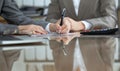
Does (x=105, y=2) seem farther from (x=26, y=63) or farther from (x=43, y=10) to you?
(x=43, y=10)

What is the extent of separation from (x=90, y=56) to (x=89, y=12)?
121 centimetres

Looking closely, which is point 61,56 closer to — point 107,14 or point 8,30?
point 8,30

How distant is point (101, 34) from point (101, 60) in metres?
0.70

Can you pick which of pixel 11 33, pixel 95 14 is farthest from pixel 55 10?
pixel 11 33

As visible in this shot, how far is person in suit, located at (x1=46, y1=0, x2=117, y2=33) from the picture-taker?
2045 mm

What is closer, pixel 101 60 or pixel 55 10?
pixel 101 60

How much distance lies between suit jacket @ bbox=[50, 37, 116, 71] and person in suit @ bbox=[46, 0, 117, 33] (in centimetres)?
70

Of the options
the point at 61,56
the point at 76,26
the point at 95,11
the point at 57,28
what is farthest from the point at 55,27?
the point at 61,56

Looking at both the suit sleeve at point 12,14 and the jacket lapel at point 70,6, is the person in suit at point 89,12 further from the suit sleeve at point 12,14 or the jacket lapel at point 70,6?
the suit sleeve at point 12,14

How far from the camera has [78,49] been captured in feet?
3.79

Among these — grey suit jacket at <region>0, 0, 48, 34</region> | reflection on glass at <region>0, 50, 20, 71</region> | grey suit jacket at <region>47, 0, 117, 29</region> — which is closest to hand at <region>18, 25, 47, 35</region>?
grey suit jacket at <region>0, 0, 48, 34</region>

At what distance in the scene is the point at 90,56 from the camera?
103 cm

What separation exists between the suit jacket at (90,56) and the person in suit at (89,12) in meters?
0.70

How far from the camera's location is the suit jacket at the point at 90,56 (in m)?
0.90
